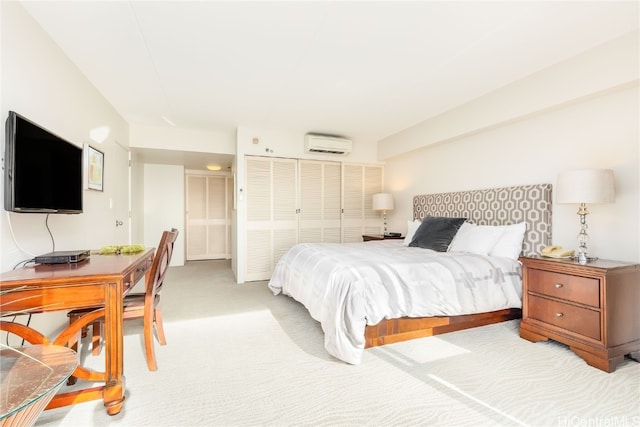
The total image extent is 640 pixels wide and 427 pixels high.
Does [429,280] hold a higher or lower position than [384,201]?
lower

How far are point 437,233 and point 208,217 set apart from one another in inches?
211

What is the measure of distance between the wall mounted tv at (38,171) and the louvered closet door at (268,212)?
2.50 metres

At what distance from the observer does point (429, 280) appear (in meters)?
2.48

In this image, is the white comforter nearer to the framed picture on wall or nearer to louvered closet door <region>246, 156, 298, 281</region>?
louvered closet door <region>246, 156, 298, 281</region>

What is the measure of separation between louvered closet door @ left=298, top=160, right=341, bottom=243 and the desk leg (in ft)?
11.7

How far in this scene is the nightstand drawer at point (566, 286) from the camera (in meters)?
2.10

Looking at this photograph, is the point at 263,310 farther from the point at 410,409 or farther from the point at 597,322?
the point at 597,322

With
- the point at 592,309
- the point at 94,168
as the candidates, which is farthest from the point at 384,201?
the point at 94,168

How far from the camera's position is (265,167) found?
190 inches

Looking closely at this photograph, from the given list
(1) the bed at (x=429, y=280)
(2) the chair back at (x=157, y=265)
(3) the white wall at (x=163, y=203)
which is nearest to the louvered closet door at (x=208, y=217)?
(3) the white wall at (x=163, y=203)

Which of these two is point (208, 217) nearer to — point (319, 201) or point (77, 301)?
point (319, 201)

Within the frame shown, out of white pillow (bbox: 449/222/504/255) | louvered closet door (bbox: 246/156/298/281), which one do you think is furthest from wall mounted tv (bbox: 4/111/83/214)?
white pillow (bbox: 449/222/504/255)

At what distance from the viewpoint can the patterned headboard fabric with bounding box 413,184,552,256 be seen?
2.94m

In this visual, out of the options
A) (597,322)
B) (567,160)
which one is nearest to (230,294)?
(597,322)
